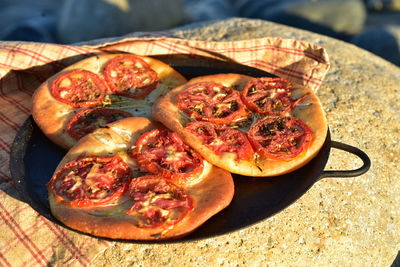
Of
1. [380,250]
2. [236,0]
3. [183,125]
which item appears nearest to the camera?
[183,125]

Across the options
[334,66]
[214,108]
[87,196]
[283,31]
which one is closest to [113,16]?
[283,31]

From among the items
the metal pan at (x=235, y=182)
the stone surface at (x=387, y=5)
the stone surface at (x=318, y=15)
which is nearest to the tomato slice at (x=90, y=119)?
the metal pan at (x=235, y=182)

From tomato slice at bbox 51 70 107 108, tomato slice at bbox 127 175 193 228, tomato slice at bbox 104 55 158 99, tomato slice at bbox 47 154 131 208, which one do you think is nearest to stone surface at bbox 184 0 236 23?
tomato slice at bbox 104 55 158 99

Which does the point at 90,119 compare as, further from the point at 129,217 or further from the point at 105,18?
the point at 105,18

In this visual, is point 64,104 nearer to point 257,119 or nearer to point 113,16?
point 257,119

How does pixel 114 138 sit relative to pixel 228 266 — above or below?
above
